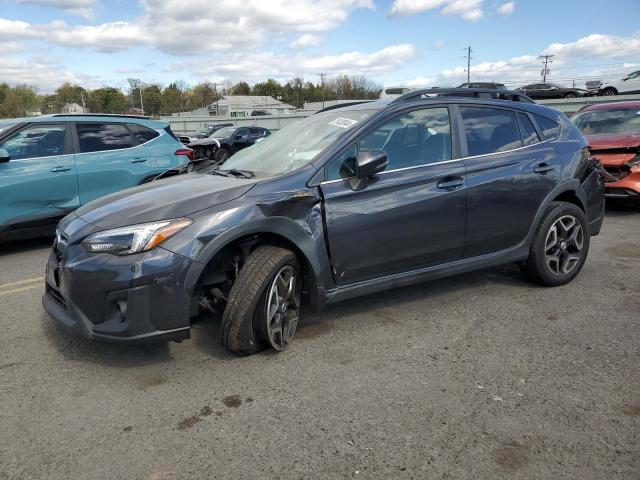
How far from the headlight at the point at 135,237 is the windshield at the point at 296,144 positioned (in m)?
0.87

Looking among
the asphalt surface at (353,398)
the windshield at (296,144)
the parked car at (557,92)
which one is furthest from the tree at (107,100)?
the asphalt surface at (353,398)

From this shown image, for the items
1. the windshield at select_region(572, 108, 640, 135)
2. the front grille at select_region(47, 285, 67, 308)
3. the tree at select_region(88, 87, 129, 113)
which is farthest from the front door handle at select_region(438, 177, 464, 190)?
the tree at select_region(88, 87, 129, 113)

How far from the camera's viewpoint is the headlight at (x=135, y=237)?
300 cm

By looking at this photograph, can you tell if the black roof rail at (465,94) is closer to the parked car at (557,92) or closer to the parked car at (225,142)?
the parked car at (225,142)

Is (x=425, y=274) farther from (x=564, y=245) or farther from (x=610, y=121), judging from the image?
(x=610, y=121)

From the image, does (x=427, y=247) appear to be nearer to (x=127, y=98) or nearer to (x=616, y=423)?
(x=616, y=423)

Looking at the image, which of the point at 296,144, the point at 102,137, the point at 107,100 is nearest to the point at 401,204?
the point at 296,144

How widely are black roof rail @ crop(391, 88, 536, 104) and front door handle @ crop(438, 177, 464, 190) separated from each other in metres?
0.70

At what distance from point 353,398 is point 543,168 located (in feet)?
9.00

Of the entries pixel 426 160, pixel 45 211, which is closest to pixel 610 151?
pixel 426 160

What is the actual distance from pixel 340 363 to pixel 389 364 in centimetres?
31

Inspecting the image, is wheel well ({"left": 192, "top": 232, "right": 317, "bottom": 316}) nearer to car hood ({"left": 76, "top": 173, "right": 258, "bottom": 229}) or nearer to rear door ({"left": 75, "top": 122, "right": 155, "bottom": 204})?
car hood ({"left": 76, "top": 173, "right": 258, "bottom": 229})

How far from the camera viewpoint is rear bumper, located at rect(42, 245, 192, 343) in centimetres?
295

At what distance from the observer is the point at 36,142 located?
6.52 metres
